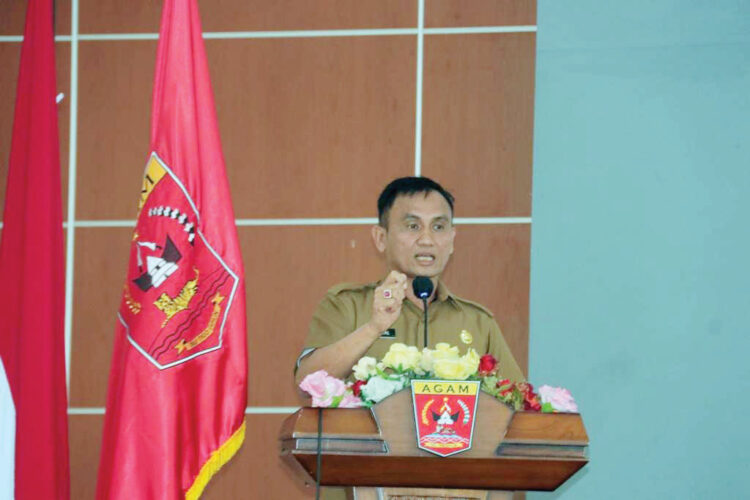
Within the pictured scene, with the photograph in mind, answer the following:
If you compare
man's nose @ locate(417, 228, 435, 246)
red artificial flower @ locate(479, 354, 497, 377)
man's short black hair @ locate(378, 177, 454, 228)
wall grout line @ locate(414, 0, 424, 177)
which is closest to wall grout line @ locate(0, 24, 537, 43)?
wall grout line @ locate(414, 0, 424, 177)

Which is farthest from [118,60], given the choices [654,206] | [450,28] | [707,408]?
[707,408]

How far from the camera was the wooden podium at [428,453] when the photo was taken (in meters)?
2.23

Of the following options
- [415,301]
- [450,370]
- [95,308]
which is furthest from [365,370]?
[95,308]

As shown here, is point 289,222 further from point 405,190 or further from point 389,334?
point 389,334

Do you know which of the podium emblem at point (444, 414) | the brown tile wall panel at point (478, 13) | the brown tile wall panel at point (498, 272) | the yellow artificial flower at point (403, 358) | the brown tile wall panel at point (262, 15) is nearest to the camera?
the podium emblem at point (444, 414)

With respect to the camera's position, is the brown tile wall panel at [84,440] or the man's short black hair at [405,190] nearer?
the man's short black hair at [405,190]

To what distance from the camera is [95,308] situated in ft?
13.3

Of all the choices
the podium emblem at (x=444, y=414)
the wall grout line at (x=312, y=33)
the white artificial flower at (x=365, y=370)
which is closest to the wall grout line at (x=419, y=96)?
the wall grout line at (x=312, y=33)

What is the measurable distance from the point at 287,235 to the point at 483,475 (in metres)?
1.99

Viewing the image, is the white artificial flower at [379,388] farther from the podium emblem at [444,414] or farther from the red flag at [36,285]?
the red flag at [36,285]

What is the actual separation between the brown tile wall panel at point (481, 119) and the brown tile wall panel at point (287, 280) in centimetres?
42

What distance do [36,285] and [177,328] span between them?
51cm

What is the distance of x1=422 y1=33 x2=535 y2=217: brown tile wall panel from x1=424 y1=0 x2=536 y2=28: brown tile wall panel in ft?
0.18

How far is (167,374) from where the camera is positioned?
3080mm
